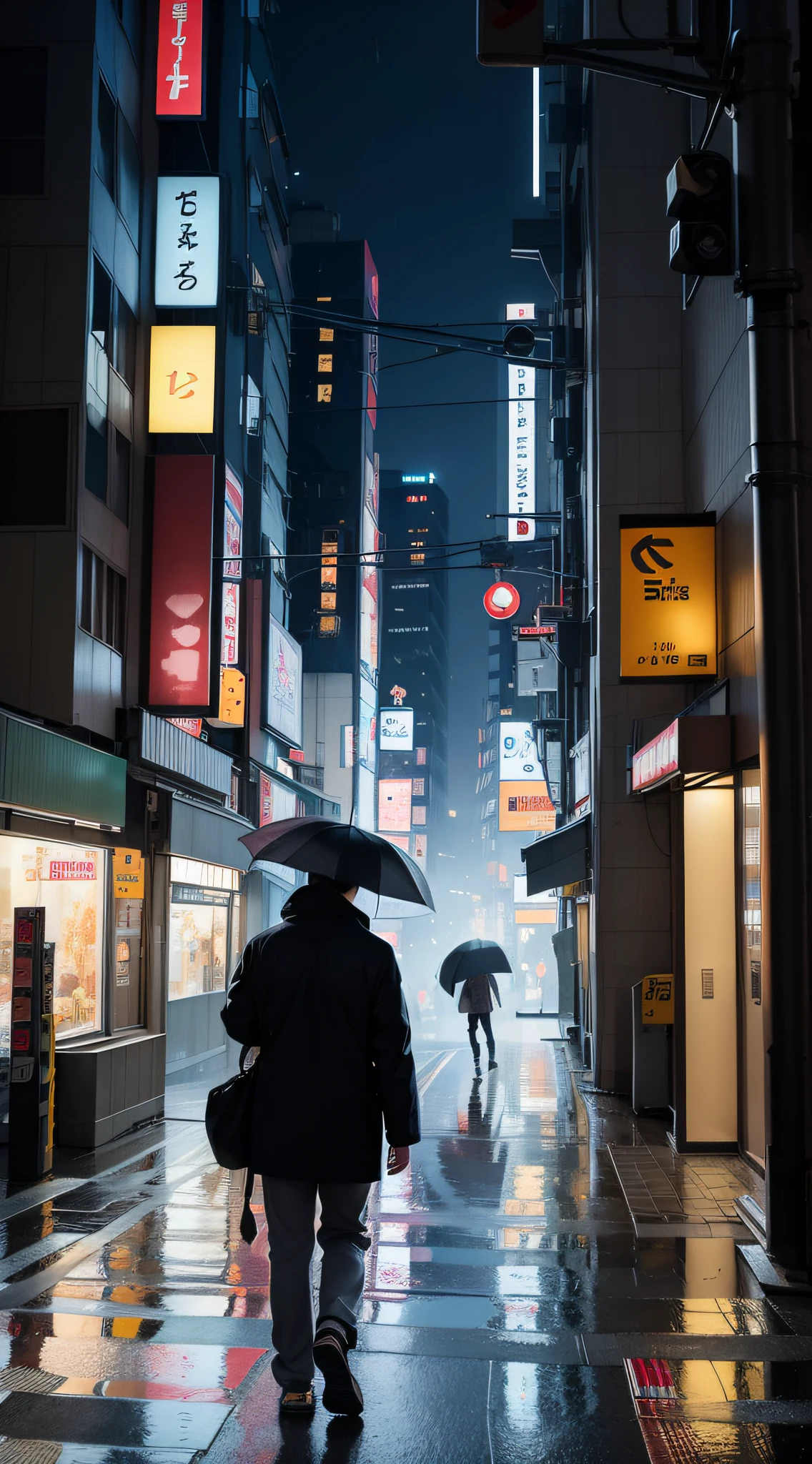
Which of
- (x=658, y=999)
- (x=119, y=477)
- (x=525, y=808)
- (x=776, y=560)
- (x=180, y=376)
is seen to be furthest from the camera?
(x=525, y=808)

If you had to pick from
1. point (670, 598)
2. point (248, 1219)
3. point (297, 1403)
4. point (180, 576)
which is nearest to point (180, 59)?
point (180, 576)

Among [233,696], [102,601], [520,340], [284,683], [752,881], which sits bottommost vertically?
[752,881]

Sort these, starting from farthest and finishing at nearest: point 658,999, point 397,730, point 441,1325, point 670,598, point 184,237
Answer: point 397,730 → point 184,237 → point 658,999 → point 670,598 → point 441,1325

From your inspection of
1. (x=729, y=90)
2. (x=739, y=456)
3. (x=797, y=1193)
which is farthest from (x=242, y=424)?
(x=797, y=1193)

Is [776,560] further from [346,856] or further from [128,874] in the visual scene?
[128,874]

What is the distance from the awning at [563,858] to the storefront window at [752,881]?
7.88 m

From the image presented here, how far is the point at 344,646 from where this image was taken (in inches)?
2360

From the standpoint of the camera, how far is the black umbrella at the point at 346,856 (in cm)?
543

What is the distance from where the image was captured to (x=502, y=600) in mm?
37750

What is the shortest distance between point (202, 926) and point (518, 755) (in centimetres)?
3353

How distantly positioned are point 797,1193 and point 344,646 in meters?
53.4

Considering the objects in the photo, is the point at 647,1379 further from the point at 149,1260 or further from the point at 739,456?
the point at 739,456

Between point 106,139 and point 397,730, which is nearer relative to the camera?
point 106,139

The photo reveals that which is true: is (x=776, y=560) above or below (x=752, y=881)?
above
